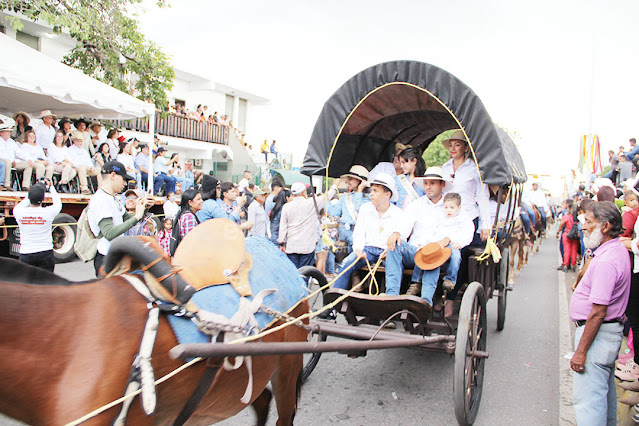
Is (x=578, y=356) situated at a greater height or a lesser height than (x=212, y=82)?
lesser

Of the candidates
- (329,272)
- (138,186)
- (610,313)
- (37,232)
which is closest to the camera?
(610,313)

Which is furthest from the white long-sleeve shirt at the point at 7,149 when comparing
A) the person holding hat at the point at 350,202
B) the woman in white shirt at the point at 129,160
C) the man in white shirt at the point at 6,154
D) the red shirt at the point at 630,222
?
the red shirt at the point at 630,222

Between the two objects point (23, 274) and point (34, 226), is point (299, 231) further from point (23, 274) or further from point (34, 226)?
point (23, 274)

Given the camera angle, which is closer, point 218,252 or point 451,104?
point 218,252

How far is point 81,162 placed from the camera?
10.8 meters

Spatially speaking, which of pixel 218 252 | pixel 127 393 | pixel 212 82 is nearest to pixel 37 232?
pixel 218 252

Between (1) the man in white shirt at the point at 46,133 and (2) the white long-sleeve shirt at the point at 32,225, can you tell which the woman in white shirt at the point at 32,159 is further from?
(2) the white long-sleeve shirt at the point at 32,225

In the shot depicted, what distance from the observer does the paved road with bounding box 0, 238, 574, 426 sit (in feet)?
12.7

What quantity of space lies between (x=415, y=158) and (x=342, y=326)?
8.94 ft

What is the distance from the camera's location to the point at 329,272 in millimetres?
9570

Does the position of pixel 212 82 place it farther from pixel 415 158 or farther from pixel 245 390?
pixel 245 390

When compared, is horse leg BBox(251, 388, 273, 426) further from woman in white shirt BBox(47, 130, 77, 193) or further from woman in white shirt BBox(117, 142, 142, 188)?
woman in white shirt BBox(117, 142, 142, 188)

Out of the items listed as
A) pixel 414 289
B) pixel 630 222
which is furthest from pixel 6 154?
pixel 630 222

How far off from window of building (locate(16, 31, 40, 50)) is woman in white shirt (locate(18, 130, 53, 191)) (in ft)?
27.5
